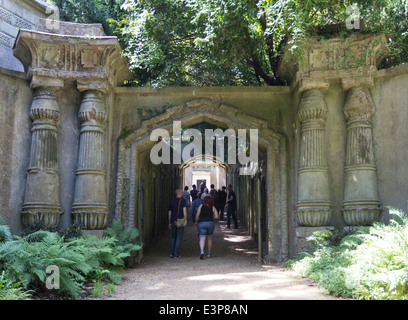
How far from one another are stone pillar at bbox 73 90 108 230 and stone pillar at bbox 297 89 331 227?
164 inches

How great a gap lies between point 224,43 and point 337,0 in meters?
2.54

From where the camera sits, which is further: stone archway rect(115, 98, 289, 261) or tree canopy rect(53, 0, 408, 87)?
stone archway rect(115, 98, 289, 261)

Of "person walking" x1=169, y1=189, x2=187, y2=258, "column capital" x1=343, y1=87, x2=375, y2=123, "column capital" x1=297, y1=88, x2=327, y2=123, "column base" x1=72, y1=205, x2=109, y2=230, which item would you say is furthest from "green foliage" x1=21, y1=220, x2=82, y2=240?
"column capital" x1=343, y1=87, x2=375, y2=123

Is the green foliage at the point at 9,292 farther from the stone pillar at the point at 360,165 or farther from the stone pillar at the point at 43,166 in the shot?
the stone pillar at the point at 360,165

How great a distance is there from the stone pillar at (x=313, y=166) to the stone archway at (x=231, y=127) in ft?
2.94

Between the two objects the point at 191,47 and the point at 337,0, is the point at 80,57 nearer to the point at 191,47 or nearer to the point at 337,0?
the point at 191,47

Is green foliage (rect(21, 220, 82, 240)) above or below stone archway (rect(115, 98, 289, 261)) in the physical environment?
below

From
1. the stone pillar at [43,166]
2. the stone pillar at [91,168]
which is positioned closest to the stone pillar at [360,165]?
the stone pillar at [91,168]

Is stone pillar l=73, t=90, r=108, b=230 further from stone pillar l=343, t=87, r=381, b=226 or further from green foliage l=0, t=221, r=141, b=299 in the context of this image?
stone pillar l=343, t=87, r=381, b=226

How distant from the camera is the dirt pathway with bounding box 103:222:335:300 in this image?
20.6ft

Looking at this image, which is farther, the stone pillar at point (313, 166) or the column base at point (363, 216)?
the stone pillar at point (313, 166)

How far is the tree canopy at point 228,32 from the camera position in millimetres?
8875

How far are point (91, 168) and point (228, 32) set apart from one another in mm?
4137

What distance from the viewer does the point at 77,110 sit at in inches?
392
